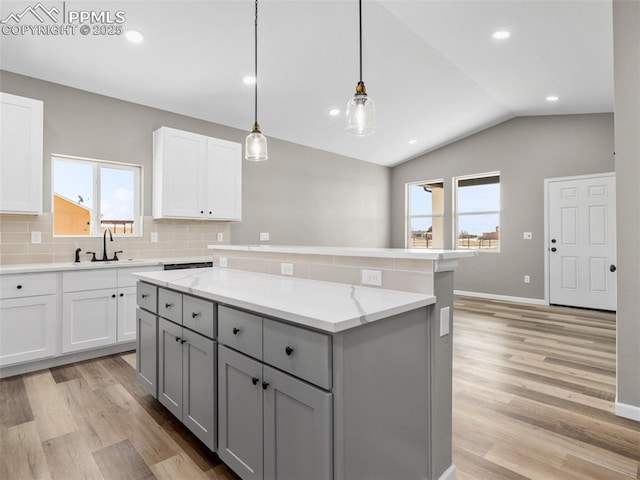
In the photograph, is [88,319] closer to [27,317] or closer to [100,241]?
[27,317]

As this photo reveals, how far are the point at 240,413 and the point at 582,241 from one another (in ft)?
19.1

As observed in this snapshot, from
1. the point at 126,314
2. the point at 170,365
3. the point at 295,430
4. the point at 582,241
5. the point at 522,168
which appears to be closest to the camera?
the point at 295,430

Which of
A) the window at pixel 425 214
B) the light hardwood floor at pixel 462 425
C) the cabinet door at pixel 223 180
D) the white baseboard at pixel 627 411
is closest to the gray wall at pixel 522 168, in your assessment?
the window at pixel 425 214

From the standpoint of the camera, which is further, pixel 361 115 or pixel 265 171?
pixel 265 171

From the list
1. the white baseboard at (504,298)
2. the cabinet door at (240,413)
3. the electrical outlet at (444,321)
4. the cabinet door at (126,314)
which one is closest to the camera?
the cabinet door at (240,413)

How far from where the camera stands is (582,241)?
208 inches

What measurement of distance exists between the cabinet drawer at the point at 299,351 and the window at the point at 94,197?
3.28 m

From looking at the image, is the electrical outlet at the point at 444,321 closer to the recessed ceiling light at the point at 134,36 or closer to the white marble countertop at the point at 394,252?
the white marble countertop at the point at 394,252

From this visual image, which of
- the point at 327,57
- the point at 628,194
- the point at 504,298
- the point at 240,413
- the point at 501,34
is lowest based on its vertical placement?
the point at 504,298

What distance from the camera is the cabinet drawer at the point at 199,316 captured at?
→ 1741 mm

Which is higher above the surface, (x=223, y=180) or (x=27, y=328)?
(x=223, y=180)

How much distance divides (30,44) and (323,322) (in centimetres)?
361

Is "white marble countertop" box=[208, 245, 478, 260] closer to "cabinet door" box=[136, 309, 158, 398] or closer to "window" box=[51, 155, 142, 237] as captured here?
"cabinet door" box=[136, 309, 158, 398]

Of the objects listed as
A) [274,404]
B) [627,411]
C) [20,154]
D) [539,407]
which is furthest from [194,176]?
[627,411]
